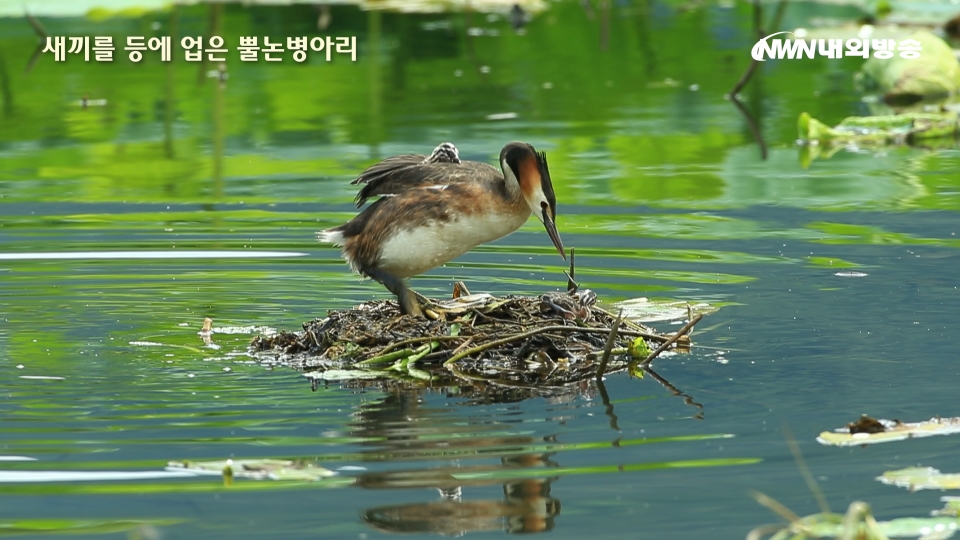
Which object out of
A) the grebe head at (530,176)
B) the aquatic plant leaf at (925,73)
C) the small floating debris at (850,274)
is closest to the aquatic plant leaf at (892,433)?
the grebe head at (530,176)

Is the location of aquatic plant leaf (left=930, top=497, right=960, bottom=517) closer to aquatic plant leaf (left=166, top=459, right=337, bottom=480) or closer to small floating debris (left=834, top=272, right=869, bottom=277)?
aquatic plant leaf (left=166, top=459, right=337, bottom=480)

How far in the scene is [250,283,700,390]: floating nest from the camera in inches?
273

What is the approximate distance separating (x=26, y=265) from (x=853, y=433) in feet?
18.0

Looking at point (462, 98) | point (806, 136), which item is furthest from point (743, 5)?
point (806, 136)

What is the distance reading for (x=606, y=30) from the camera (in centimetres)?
1958

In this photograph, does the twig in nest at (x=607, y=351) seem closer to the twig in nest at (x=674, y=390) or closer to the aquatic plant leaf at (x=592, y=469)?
the twig in nest at (x=674, y=390)

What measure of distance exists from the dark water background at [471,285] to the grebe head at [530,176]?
88 centimetres

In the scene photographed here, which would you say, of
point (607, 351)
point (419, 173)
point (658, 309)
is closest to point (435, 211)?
point (419, 173)

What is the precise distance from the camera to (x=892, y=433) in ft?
19.0

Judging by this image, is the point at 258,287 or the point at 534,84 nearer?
the point at 258,287

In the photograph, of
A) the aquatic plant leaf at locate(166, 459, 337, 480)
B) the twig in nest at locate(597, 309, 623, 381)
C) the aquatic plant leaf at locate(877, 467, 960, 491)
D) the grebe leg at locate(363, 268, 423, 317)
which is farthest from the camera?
the grebe leg at locate(363, 268, 423, 317)

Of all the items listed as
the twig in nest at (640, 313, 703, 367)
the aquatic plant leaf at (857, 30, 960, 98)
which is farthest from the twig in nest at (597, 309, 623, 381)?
the aquatic plant leaf at (857, 30, 960, 98)

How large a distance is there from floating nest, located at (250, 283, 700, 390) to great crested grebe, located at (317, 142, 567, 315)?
257 mm

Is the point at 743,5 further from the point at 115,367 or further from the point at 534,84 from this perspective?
the point at 115,367
